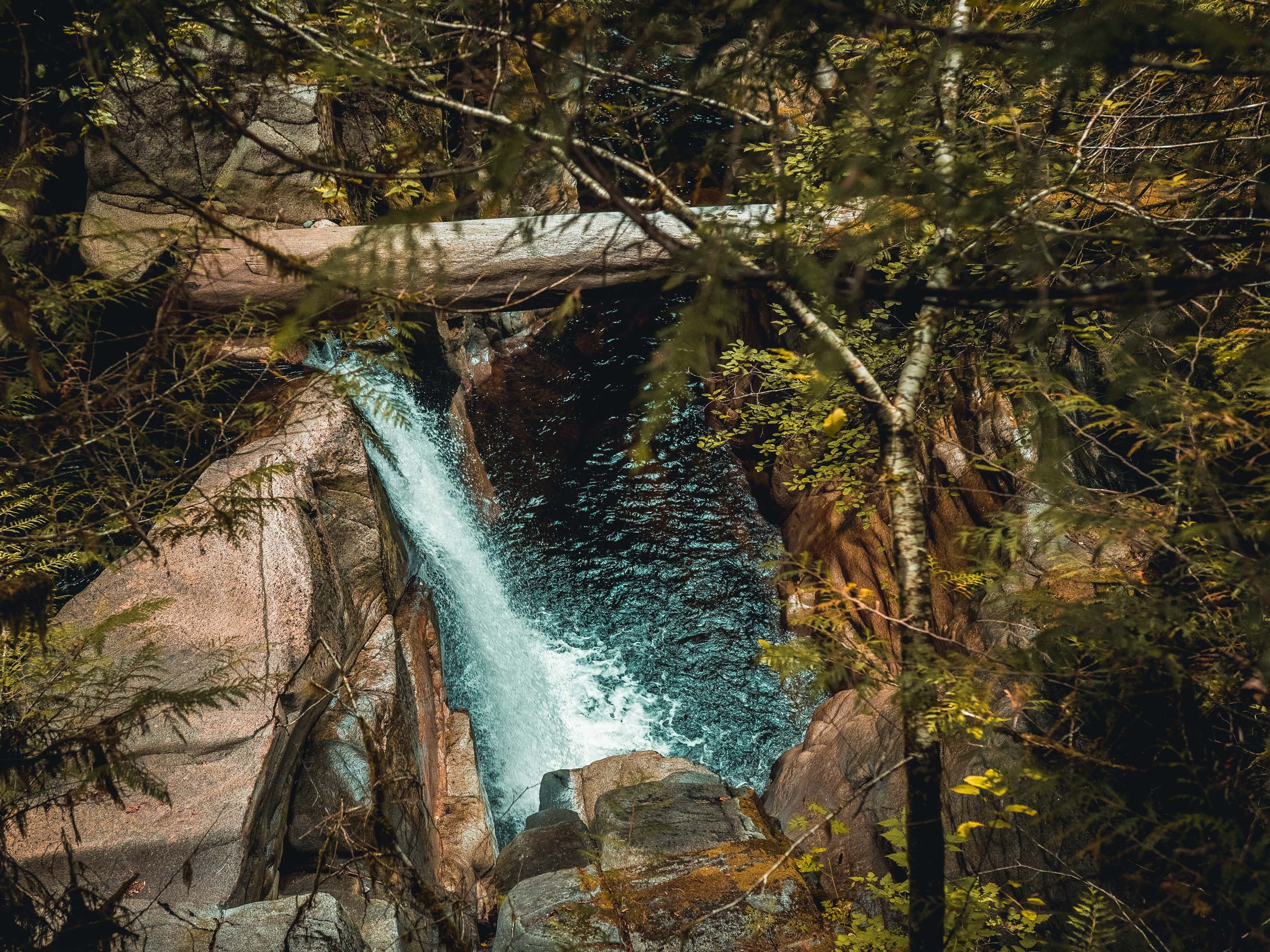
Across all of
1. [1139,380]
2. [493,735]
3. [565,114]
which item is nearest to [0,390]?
[565,114]

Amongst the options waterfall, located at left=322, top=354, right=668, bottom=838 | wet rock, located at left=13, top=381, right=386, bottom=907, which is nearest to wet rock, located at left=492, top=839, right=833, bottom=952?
wet rock, located at left=13, top=381, right=386, bottom=907

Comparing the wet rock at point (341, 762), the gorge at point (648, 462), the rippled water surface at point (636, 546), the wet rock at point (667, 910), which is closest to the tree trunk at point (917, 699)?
the gorge at point (648, 462)

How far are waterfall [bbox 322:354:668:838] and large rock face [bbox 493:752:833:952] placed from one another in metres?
1.91

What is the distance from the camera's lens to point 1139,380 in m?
1.73

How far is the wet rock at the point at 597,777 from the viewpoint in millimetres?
6223

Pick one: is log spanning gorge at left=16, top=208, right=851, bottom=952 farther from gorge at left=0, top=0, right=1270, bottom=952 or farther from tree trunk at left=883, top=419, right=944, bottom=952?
tree trunk at left=883, top=419, right=944, bottom=952

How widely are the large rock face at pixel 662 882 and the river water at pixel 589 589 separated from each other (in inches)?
75.7

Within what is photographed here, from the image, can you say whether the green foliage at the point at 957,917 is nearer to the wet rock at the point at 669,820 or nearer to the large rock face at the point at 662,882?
the large rock face at the point at 662,882

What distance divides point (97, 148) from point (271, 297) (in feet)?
7.08

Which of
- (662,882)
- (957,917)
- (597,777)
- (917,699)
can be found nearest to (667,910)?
(662,882)

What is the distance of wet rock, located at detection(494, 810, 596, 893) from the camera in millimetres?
4926

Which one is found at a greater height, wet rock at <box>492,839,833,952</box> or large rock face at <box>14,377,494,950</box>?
large rock face at <box>14,377,494,950</box>

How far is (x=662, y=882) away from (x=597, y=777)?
2833mm

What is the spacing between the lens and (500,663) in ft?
24.9
